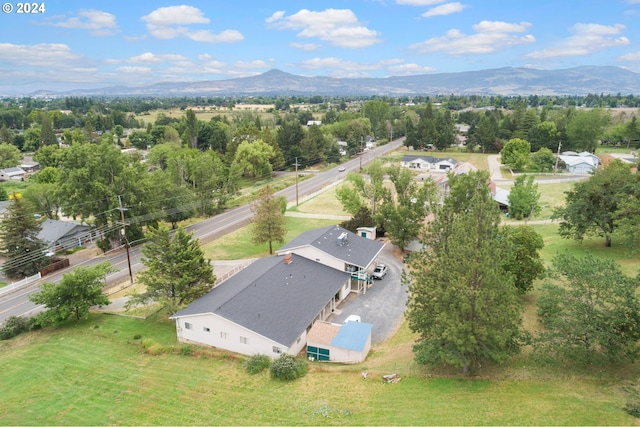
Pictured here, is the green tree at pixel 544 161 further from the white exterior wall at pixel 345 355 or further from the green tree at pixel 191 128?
the green tree at pixel 191 128

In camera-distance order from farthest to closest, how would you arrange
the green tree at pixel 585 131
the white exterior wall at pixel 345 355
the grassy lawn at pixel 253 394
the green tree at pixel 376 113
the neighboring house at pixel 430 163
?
the green tree at pixel 376 113 → the green tree at pixel 585 131 → the neighboring house at pixel 430 163 → the white exterior wall at pixel 345 355 → the grassy lawn at pixel 253 394

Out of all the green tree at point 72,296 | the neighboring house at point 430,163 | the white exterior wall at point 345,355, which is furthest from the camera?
the neighboring house at point 430,163

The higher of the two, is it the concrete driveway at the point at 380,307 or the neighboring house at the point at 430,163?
the neighboring house at the point at 430,163

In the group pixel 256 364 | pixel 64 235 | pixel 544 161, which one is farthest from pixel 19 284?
pixel 544 161

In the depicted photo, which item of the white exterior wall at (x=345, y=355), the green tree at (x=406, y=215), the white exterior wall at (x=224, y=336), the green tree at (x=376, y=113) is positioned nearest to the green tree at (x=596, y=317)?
the white exterior wall at (x=345, y=355)

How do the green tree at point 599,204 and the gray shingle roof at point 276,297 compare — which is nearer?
the gray shingle roof at point 276,297

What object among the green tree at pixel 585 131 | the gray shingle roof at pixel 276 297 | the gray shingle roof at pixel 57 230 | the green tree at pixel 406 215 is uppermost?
the green tree at pixel 585 131

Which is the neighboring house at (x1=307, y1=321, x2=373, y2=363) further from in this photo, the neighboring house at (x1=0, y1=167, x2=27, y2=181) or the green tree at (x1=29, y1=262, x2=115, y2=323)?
the neighboring house at (x1=0, y1=167, x2=27, y2=181)

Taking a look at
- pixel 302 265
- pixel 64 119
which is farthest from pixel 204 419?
pixel 64 119
